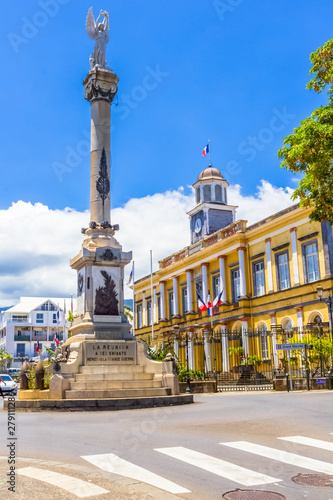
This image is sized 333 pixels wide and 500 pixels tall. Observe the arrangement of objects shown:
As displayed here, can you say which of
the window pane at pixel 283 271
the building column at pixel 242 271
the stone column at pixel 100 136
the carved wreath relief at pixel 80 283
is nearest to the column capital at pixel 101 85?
the stone column at pixel 100 136

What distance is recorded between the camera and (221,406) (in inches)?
641

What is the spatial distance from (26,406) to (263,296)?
94.0 feet

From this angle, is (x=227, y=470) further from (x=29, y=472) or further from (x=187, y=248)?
(x=187, y=248)

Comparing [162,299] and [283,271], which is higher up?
[162,299]

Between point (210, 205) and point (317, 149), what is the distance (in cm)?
4164

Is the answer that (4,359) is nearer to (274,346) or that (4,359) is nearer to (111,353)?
(274,346)

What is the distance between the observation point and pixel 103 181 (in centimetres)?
2081

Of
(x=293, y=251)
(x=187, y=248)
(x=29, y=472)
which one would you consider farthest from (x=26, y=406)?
(x=187, y=248)

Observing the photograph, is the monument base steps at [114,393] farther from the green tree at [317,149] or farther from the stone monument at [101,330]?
the green tree at [317,149]

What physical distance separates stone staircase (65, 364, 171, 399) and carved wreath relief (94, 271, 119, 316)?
215cm

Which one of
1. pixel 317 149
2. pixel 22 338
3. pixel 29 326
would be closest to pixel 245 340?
pixel 317 149

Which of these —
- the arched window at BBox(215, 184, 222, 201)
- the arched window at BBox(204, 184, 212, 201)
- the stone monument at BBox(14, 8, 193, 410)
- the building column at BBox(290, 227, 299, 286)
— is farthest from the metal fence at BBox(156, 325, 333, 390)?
the arched window at BBox(215, 184, 222, 201)

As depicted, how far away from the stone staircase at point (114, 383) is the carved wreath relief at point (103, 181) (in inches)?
257

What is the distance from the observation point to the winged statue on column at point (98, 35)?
72.3 ft
